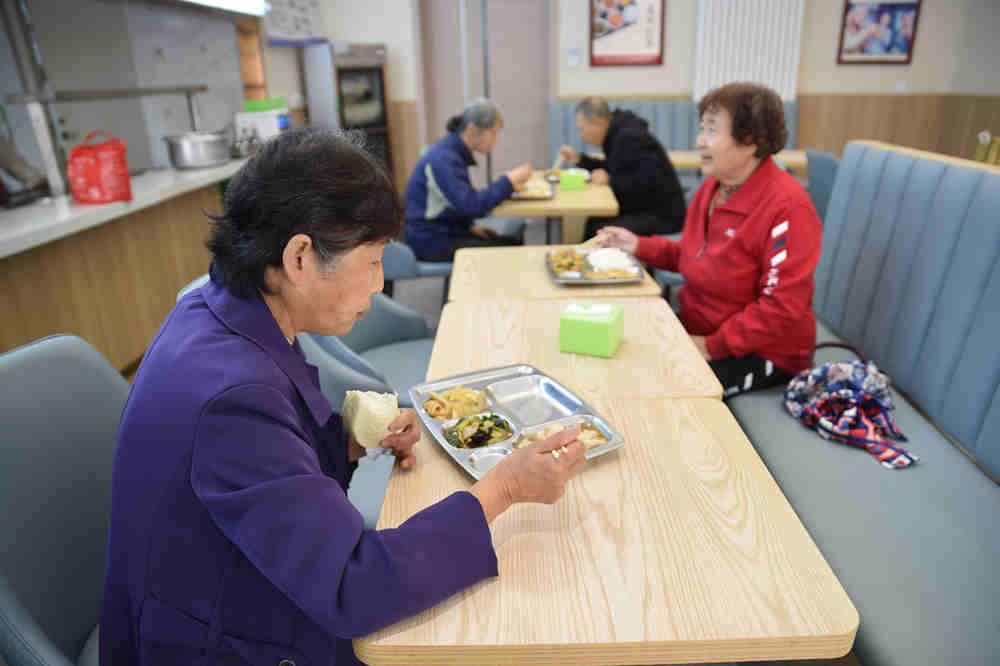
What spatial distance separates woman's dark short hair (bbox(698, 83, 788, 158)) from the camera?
1980 mm

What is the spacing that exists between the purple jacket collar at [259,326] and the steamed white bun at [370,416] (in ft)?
0.68

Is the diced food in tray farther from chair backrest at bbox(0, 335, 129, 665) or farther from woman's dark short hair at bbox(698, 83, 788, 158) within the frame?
chair backrest at bbox(0, 335, 129, 665)

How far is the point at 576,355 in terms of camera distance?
159cm

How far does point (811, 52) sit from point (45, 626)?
682 cm

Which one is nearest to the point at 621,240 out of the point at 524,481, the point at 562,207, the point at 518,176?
the point at 562,207

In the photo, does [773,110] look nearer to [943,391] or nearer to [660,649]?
[943,391]

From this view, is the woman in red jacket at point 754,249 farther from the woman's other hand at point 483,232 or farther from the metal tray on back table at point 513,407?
the woman's other hand at point 483,232

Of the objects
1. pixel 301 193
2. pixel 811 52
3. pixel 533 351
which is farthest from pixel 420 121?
pixel 301 193

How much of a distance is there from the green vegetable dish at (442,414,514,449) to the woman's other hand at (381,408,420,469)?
2.6 inches

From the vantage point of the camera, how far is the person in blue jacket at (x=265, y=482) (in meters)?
0.78

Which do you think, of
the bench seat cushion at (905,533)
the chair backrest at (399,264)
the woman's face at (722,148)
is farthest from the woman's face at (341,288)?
the chair backrest at (399,264)

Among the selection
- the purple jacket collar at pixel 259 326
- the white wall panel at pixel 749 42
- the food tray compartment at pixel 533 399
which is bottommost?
the food tray compartment at pixel 533 399

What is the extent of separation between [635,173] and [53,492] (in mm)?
3364

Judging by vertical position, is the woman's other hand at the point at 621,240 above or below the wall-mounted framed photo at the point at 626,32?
below
